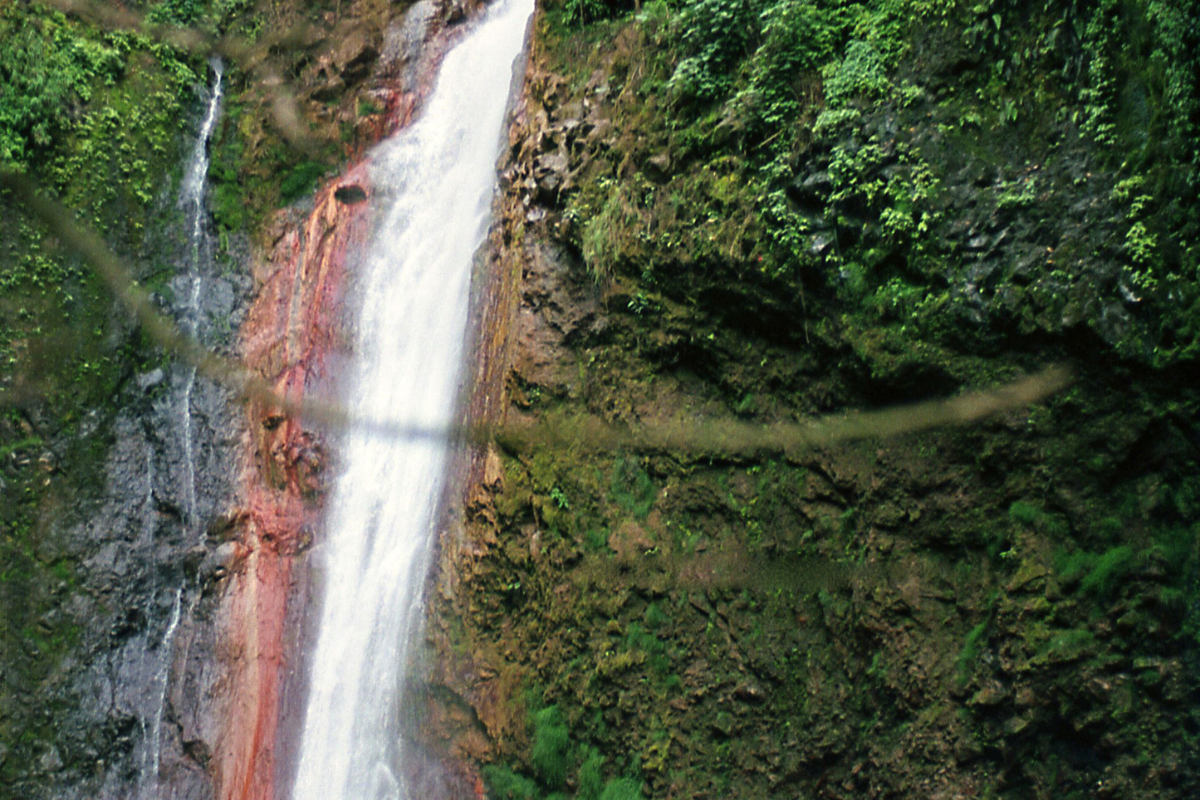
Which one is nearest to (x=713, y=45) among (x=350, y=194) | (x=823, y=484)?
(x=823, y=484)

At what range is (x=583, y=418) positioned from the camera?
7.67 meters

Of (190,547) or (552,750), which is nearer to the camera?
(552,750)

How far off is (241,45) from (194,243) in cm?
383

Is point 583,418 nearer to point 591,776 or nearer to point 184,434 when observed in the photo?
point 591,776

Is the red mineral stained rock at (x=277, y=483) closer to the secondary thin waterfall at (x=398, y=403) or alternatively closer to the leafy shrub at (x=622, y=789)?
the secondary thin waterfall at (x=398, y=403)

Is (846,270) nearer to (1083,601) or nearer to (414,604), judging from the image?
(1083,601)

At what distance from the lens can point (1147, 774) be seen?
4809 millimetres

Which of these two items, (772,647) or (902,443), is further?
(772,647)

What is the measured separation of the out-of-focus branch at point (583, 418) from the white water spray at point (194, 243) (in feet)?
1.07

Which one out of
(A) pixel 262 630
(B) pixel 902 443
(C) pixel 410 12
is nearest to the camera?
(B) pixel 902 443

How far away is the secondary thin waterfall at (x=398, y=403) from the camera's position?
8.48 metres

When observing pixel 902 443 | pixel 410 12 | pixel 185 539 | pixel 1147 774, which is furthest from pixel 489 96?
pixel 1147 774

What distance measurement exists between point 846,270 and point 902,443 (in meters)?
1.44

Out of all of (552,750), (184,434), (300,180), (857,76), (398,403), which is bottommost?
(552,750)
